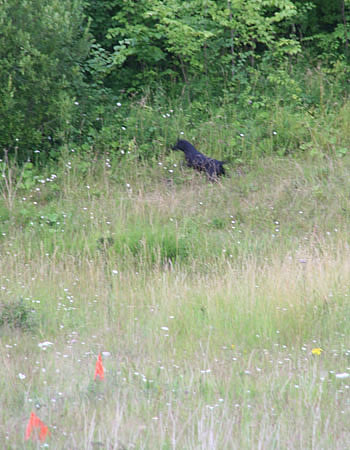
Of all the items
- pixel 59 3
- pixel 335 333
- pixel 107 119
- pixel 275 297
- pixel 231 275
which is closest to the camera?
pixel 335 333

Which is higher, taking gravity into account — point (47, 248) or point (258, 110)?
point (258, 110)

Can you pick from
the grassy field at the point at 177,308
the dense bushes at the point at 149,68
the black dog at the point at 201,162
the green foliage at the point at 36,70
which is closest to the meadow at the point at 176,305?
the grassy field at the point at 177,308

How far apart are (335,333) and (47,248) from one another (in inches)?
137

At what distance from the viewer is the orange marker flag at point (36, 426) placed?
118 inches

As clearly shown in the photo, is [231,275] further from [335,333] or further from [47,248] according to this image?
[47,248]

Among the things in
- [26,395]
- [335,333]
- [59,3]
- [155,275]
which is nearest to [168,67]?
[59,3]

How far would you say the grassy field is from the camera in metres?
3.25

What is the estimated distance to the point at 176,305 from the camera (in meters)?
5.05

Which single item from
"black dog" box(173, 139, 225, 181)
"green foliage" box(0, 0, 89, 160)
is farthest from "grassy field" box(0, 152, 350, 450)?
"green foliage" box(0, 0, 89, 160)

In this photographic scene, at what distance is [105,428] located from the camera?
313 cm

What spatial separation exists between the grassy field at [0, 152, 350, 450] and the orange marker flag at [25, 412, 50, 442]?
0.16 ft

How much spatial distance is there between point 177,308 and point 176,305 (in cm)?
6

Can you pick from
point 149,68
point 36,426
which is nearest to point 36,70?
point 149,68

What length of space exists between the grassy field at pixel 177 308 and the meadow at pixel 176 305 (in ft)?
0.05
